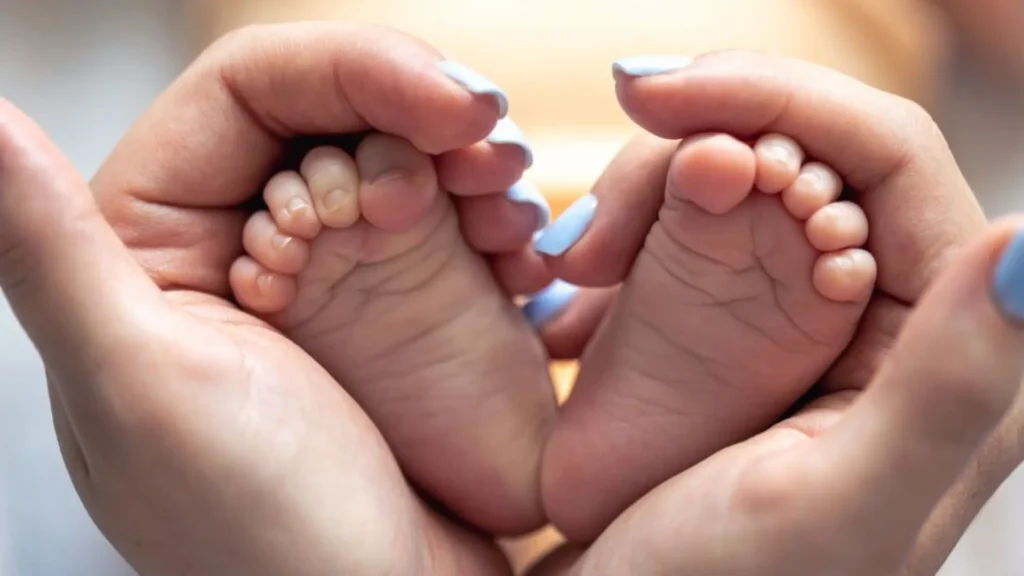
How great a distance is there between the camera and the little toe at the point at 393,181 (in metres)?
0.51

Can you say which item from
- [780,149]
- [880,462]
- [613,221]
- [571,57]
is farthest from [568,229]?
[571,57]

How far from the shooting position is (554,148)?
0.89 m

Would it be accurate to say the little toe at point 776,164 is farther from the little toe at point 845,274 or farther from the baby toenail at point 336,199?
the baby toenail at point 336,199

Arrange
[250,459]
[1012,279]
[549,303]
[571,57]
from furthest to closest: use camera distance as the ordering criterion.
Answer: [571,57] → [549,303] → [250,459] → [1012,279]

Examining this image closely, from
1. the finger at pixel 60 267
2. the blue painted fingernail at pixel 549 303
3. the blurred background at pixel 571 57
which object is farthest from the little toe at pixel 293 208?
the blurred background at pixel 571 57

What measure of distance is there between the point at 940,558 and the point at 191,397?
0.37 m

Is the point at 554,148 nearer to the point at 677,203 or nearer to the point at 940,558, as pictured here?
the point at 677,203

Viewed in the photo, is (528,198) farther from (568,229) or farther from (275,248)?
(275,248)

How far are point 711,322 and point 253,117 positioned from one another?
263mm

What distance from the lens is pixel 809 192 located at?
483 mm

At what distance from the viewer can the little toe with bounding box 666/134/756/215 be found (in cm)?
48

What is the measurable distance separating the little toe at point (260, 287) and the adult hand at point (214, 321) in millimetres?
13

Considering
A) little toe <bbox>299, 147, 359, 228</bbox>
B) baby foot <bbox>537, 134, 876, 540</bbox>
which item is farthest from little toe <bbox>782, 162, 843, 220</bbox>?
little toe <bbox>299, 147, 359, 228</bbox>

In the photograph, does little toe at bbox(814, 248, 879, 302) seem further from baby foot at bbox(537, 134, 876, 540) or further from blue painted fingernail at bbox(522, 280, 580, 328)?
blue painted fingernail at bbox(522, 280, 580, 328)
